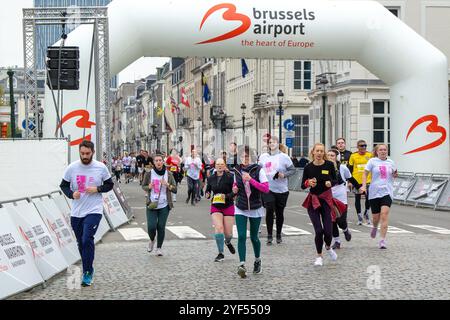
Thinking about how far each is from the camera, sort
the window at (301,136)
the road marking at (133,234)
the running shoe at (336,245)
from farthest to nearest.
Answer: the window at (301,136) < the road marking at (133,234) < the running shoe at (336,245)

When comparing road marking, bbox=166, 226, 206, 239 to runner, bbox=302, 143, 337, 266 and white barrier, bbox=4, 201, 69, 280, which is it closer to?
runner, bbox=302, 143, 337, 266

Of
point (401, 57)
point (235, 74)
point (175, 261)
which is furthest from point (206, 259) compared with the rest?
→ point (235, 74)

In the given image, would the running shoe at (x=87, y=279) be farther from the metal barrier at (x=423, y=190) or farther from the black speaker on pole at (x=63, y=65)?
the metal barrier at (x=423, y=190)

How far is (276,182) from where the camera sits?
1658 cm

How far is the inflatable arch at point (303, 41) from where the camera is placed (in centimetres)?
2592

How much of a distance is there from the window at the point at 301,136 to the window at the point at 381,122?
17.3 m

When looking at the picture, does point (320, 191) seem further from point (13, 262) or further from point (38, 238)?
point (13, 262)

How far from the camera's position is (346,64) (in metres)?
44.8

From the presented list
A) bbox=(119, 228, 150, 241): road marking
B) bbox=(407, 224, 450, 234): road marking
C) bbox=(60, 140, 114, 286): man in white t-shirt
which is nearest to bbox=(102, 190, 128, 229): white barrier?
bbox=(119, 228, 150, 241): road marking

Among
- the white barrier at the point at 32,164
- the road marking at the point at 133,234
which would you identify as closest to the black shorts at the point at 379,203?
the road marking at the point at 133,234

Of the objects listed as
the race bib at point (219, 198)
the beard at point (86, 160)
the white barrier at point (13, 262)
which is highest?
the beard at point (86, 160)

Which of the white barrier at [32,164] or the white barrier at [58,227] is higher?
the white barrier at [32,164]

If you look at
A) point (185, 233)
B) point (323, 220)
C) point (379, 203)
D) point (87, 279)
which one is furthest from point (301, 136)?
point (87, 279)

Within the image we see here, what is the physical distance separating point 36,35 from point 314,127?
92.2ft
